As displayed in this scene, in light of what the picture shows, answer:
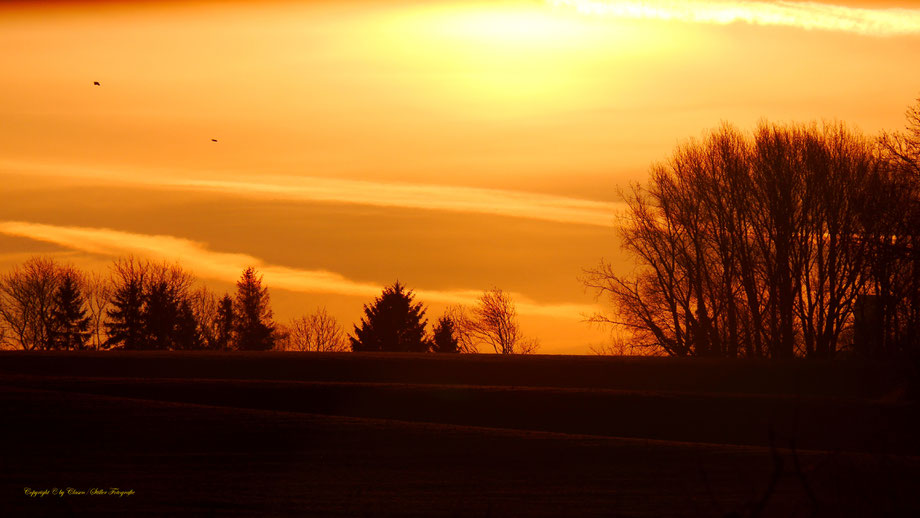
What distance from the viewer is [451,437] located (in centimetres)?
2014

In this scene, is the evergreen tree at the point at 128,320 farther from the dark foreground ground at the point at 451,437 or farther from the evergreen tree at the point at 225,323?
the dark foreground ground at the point at 451,437

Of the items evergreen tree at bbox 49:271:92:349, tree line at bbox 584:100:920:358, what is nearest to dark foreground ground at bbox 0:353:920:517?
A: tree line at bbox 584:100:920:358

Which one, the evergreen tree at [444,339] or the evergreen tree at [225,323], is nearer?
the evergreen tree at [444,339]

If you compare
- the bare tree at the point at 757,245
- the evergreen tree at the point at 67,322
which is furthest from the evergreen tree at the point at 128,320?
the bare tree at the point at 757,245

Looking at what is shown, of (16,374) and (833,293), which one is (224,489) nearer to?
(16,374)

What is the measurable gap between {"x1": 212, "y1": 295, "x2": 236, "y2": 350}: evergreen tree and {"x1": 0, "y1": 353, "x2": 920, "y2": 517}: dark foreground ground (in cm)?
4181

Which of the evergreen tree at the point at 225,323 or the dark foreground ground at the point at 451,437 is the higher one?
the evergreen tree at the point at 225,323

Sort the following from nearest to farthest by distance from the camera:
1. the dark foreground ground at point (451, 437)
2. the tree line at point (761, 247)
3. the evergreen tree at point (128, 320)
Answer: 1. the dark foreground ground at point (451, 437)
2. the tree line at point (761, 247)
3. the evergreen tree at point (128, 320)

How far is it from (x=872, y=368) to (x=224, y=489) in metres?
23.2

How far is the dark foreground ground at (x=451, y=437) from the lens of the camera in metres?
12.4

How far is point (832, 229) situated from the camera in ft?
153

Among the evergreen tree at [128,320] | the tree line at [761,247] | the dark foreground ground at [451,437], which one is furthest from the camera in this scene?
the evergreen tree at [128,320]

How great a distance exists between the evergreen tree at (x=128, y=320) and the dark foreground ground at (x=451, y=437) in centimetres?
3301

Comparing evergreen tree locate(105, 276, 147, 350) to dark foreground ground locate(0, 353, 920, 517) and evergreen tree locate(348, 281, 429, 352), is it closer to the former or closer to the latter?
evergreen tree locate(348, 281, 429, 352)
